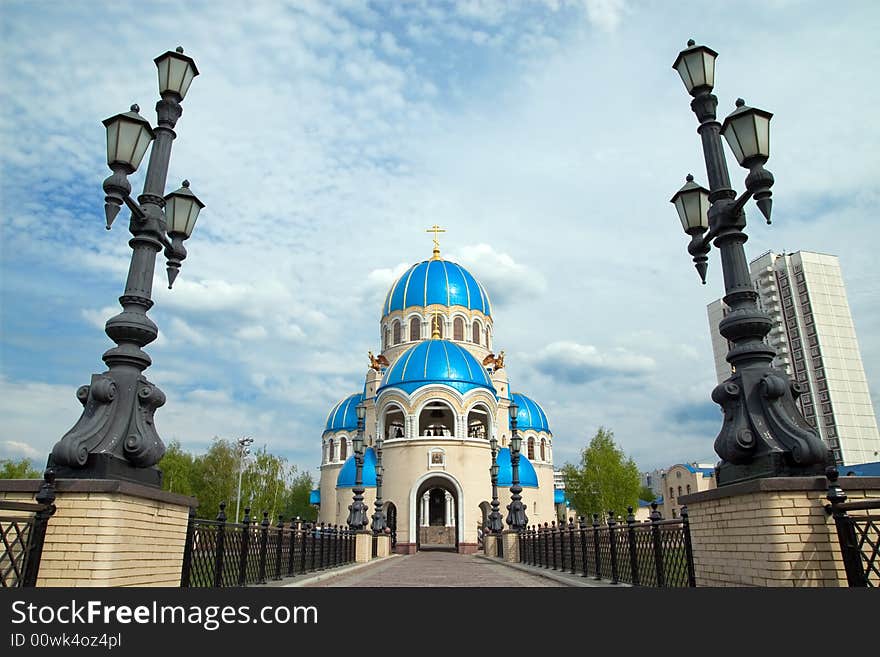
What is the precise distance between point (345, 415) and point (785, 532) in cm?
Answer: 4197

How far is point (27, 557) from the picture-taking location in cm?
465

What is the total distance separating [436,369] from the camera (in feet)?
115

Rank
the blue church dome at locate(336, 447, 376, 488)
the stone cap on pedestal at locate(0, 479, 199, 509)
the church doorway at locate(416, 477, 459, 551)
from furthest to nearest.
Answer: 1. the blue church dome at locate(336, 447, 376, 488)
2. the church doorway at locate(416, 477, 459, 551)
3. the stone cap on pedestal at locate(0, 479, 199, 509)

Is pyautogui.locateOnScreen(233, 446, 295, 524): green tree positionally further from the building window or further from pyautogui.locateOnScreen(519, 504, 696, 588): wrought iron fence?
pyautogui.locateOnScreen(519, 504, 696, 588): wrought iron fence

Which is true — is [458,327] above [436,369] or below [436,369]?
above

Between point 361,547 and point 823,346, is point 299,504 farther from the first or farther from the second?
point 823,346

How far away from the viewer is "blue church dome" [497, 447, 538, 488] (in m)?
35.8

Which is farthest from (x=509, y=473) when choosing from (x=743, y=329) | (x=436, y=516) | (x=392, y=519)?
(x=743, y=329)

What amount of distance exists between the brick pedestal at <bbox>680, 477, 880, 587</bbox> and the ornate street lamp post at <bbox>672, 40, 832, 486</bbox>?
226 mm

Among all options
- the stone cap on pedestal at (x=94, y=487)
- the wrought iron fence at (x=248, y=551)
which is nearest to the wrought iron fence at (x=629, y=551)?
the stone cap on pedestal at (x=94, y=487)

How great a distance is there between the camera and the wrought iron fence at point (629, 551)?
7376mm

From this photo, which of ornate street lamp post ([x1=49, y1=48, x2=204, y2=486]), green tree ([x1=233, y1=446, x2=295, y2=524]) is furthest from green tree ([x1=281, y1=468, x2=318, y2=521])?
ornate street lamp post ([x1=49, y1=48, x2=204, y2=486])
